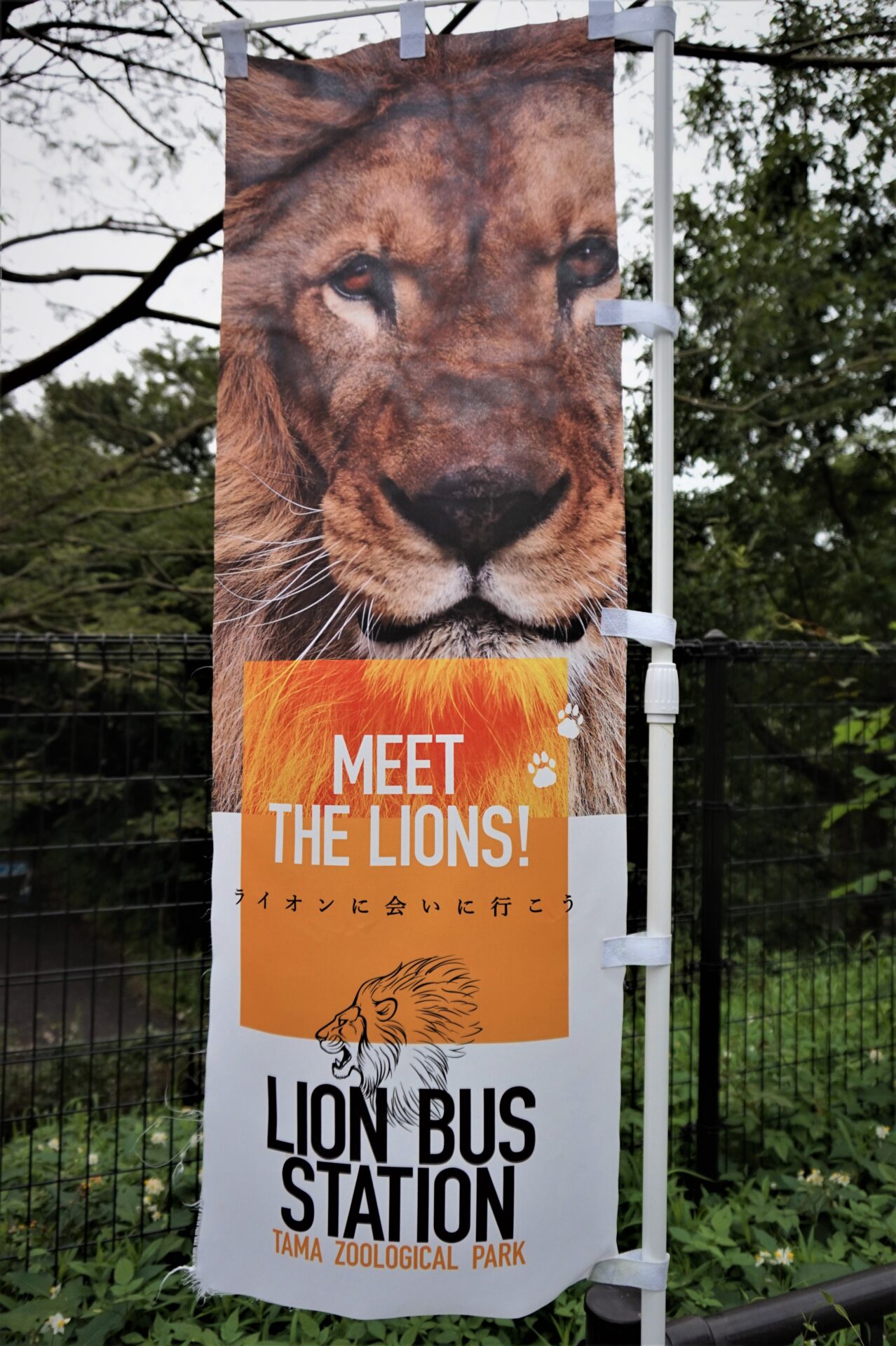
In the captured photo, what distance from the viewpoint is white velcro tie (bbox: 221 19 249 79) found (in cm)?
159

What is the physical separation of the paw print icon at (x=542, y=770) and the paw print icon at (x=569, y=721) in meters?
0.04

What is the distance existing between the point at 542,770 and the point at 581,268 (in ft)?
2.64

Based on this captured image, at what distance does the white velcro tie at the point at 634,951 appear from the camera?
58.4 inches

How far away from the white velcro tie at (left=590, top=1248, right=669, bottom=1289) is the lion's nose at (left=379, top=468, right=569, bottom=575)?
1.10 meters

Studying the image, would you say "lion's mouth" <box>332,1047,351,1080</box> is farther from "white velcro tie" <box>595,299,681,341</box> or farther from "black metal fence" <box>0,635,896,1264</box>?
"white velcro tie" <box>595,299,681,341</box>

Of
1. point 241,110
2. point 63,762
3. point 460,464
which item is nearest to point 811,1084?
point 460,464

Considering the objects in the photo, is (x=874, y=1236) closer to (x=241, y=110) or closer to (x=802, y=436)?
(x=241, y=110)

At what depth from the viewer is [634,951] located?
148 centimetres

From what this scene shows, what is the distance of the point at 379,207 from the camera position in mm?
1551

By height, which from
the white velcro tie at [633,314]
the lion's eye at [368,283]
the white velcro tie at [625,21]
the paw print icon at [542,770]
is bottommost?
the paw print icon at [542,770]

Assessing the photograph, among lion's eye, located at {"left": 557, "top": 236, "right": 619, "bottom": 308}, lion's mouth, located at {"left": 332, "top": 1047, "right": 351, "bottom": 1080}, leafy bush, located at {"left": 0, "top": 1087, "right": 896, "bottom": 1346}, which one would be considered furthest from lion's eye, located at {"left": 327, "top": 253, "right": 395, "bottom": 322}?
leafy bush, located at {"left": 0, "top": 1087, "right": 896, "bottom": 1346}

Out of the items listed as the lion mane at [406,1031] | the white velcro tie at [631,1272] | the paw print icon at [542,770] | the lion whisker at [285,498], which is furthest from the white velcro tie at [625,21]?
the white velcro tie at [631,1272]

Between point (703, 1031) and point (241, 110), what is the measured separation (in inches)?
102

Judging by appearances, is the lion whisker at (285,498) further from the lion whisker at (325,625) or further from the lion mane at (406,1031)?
the lion mane at (406,1031)
